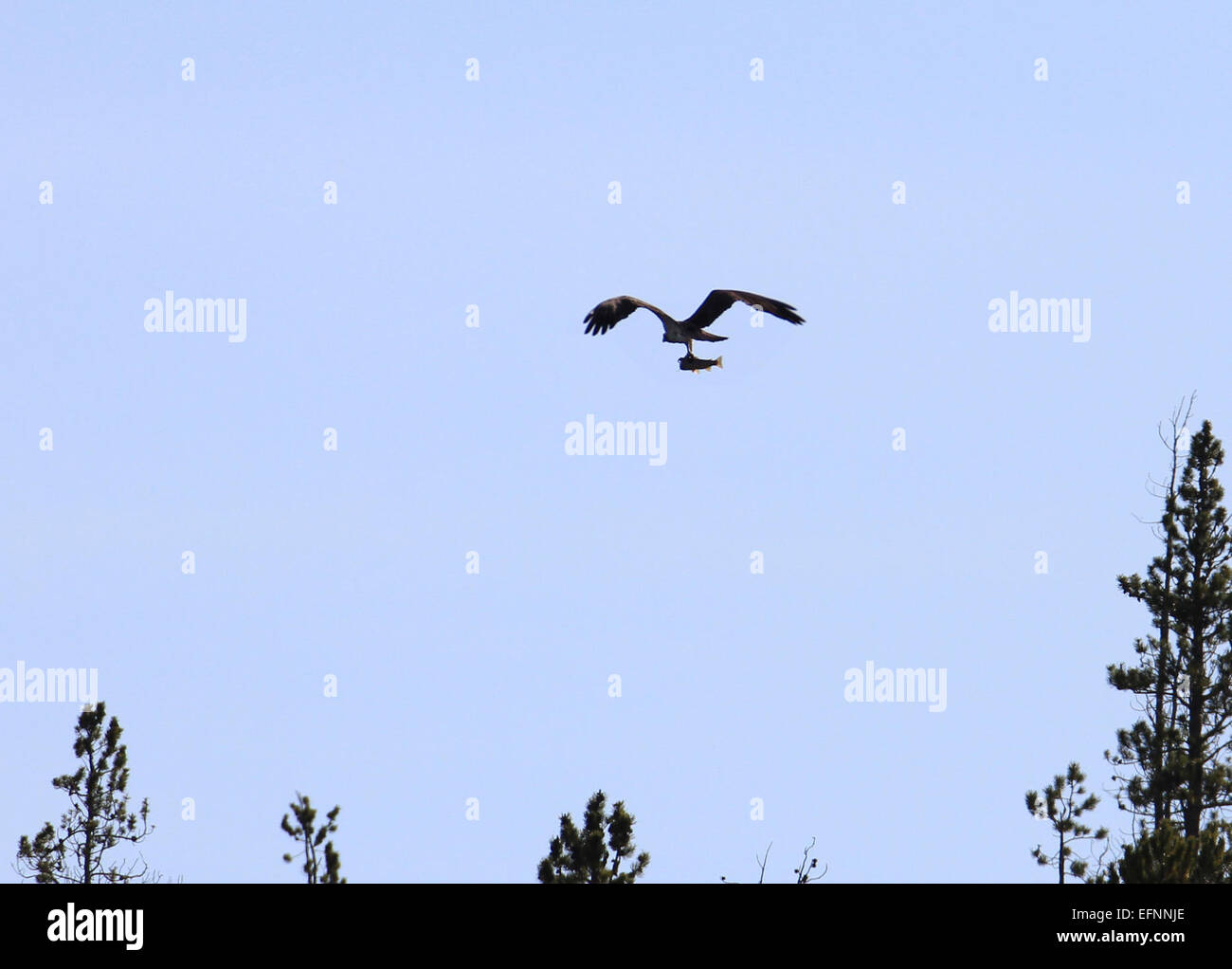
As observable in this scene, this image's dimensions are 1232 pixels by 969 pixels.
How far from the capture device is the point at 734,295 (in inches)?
1137

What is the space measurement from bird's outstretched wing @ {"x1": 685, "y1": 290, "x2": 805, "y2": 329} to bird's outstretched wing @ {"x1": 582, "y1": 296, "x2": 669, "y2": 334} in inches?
19.9

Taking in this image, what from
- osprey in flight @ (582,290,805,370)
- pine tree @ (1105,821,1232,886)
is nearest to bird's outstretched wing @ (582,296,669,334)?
osprey in flight @ (582,290,805,370)

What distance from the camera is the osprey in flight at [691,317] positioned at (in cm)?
2838

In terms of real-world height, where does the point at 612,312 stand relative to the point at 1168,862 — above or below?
above

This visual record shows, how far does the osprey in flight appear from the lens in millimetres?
28375

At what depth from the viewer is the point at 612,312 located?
29047mm

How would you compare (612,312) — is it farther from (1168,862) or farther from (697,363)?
(1168,862)

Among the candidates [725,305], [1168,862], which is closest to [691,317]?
[725,305]

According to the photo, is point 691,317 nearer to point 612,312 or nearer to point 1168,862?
point 612,312

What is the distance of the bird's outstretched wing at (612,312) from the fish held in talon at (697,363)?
0.85 meters

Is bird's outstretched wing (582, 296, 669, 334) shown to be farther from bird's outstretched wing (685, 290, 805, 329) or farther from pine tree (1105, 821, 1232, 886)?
pine tree (1105, 821, 1232, 886)

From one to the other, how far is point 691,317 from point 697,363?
1.06m
